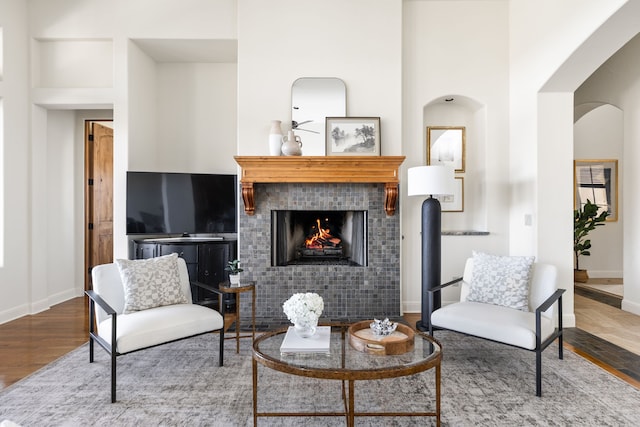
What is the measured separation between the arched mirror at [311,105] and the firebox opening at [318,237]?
83 cm

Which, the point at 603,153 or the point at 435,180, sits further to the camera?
the point at 603,153

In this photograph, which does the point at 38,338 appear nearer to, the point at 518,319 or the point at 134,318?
the point at 134,318

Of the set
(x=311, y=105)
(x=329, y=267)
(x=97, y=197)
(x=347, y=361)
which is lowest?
(x=347, y=361)

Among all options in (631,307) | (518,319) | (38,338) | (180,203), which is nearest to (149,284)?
(38,338)

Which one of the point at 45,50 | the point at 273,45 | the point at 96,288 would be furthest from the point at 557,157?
the point at 45,50

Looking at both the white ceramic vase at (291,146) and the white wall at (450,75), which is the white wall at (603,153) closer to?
the white wall at (450,75)

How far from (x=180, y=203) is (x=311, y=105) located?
1872 mm

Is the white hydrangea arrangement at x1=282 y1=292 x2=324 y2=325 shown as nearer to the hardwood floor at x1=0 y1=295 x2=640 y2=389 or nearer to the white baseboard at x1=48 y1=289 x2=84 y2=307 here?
the hardwood floor at x1=0 y1=295 x2=640 y2=389

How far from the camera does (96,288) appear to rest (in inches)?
109

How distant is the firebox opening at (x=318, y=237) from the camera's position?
4.26 metres

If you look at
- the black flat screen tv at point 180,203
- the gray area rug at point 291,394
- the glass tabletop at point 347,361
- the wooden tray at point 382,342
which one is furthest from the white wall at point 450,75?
the glass tabletop at point 347,361

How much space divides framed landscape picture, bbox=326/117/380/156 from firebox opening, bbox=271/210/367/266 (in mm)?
701

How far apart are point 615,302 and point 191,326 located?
5.08 metres

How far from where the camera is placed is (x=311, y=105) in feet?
13.5
